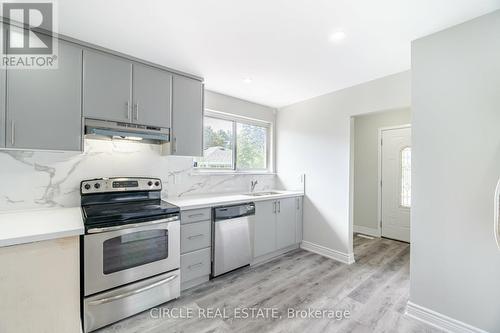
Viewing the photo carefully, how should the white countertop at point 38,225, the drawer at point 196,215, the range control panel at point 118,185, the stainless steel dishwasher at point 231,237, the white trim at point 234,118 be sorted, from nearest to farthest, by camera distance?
the white countertop at point 38,225
the range control panel at point 118,185
the drawer at point 196,215
the stainless steel dishwasher at point 231,237
the white trim at point 234,118

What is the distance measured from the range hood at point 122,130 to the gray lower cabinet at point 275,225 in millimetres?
1457

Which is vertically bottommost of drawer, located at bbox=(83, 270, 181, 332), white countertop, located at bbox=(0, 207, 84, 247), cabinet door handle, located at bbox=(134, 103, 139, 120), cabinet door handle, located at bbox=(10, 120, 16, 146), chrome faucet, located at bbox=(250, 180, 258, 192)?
drawer, located at bbox=(83, 270, 181, 332)

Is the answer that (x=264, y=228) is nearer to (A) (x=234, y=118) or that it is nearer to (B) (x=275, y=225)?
(B) (x=275, y=225)

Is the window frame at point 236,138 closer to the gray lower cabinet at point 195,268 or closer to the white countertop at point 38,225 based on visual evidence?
the gray lower cabinet at point 195,268

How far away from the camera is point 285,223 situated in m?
3.24

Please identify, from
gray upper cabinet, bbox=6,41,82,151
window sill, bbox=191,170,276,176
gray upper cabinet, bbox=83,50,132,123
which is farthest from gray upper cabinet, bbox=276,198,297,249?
gray upper cabinet, bbox=6,41,82,151

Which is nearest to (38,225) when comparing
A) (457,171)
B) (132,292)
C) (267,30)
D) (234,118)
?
(132,292)

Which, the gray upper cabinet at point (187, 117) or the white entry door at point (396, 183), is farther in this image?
the white entry door at point (396, 183)

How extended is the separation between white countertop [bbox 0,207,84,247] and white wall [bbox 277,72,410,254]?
288cm

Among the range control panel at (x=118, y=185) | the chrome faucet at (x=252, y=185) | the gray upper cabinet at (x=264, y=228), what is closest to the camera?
the range control panel at (x=118, y=185)

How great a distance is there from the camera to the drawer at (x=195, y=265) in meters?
2.24

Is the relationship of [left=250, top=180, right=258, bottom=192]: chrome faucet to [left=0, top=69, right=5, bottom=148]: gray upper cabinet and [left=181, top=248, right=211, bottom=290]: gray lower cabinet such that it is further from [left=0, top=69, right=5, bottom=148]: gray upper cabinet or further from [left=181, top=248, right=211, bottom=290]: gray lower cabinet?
[left=0, top=69, right=5, bottom=148]: gray upper cabinet

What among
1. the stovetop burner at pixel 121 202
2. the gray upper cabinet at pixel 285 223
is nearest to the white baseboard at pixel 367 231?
the gray upper cabinet at pixel 285 223

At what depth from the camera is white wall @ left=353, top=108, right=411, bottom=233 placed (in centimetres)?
415
